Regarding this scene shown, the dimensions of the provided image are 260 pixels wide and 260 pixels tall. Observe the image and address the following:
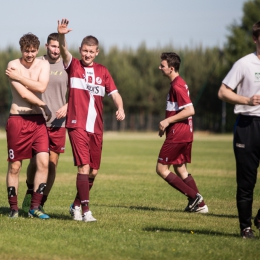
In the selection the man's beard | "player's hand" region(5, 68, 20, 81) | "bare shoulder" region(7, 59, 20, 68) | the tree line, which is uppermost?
the man's beard

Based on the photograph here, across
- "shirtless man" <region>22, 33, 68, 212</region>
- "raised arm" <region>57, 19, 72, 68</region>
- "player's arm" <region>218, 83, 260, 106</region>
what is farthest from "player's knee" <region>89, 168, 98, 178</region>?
"player's arm" <region>218, 83, 260, 106</region>

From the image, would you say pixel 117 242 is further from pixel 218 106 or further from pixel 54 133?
pixel 218 106

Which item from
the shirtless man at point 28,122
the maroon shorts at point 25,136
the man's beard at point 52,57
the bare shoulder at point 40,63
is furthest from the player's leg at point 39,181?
the man's beard at point 52,57

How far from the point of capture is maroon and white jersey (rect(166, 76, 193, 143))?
33.2 ft

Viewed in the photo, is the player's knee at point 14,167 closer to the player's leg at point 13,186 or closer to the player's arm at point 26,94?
the player's leg at point 13,186

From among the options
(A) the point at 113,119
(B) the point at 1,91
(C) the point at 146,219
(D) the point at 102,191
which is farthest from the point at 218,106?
(C) the point at 146,219

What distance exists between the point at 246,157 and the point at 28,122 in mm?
3092

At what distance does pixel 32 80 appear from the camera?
29.9 feet

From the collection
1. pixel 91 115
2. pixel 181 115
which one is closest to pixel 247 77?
pixel 91 115

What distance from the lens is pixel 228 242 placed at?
730 centimetres

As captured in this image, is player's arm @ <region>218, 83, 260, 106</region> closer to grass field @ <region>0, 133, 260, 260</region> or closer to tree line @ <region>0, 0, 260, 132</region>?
grass field @ <region>0, 133, 260, 260</region>

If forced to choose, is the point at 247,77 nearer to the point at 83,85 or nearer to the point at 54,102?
the point at 83,85

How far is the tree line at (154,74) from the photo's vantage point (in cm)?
6500

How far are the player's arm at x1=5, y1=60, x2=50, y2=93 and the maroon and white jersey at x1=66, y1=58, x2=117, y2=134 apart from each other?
424 mm
